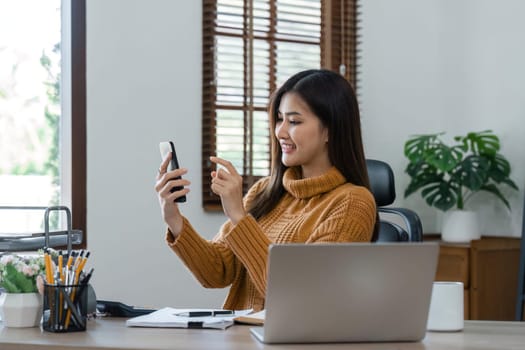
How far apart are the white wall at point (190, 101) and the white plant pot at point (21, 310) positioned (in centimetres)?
192

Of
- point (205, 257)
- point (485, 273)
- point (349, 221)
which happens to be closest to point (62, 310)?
point (205, 257)

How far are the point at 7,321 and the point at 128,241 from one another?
2.01m

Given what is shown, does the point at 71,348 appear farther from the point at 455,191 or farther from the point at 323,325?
the point at 455,191

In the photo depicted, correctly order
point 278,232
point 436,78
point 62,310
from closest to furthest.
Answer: point 62,310
point 278,232
point 436,78

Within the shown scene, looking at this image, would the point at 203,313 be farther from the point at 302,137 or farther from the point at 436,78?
the point at 436,78

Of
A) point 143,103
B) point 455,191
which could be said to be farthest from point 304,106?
point 455,191

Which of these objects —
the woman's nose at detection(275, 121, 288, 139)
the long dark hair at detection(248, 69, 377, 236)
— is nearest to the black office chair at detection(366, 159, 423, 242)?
the long dark hair at detection(248, 69, 377, 236)

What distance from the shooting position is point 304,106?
251 centimetres

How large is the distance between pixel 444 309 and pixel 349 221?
55 cm

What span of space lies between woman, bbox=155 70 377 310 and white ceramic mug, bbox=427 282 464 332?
1.64 ft

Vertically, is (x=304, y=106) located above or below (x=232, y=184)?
above

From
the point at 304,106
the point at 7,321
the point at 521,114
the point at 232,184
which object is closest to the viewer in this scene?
the point at 7,321

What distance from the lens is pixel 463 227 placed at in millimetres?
4242

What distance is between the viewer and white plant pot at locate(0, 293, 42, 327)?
1872 millimetres
